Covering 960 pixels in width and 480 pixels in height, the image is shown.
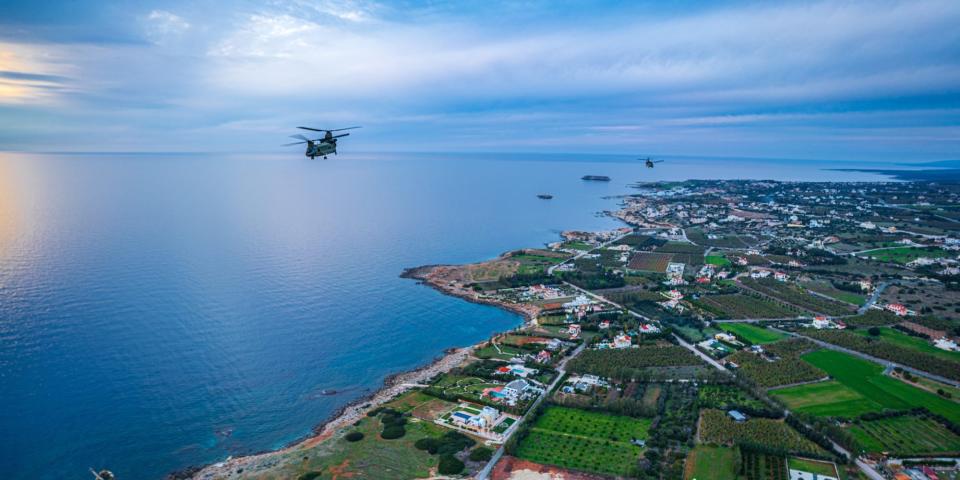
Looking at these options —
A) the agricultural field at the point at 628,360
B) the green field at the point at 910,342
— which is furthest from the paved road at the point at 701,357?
the green field at the point at 910,342

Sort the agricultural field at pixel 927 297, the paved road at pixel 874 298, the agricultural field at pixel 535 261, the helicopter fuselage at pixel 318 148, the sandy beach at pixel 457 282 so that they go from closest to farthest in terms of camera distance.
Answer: the helicopter fuselage at pixel 318 148 → the agricultural field at pixel 927 297 → the paved road at pixel 874 298 → the sandy beach at pixel 457 282 → the agricultural field at pixel 535 261

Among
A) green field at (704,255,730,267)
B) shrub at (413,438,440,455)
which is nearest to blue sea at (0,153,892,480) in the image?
shrub at (413,438,440,455)

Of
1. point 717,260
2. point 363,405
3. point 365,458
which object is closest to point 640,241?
point 717,260

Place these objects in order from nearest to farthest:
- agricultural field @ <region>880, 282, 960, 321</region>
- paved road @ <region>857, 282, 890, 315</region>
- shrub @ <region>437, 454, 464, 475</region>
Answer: shrub @ <region>437, 454, 464, 475</region> → agricultural field @ <region>880, 282, 960, 321</region> → paved road @ <region>857, 282, 890, 315</region>

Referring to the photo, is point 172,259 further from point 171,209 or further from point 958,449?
point 958,449

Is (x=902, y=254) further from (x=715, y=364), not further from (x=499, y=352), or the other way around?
(x=499, y=352)

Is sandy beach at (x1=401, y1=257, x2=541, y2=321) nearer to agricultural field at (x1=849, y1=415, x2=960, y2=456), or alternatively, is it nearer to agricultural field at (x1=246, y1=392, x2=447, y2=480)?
agricultural field at (x1=246, y1=392, x2=447, y2=480)

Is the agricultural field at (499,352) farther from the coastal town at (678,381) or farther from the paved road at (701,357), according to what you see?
the paved road at (701,357)
